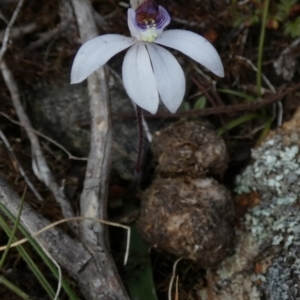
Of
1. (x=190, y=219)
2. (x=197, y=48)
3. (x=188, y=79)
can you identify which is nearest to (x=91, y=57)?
(x=197, y=48)

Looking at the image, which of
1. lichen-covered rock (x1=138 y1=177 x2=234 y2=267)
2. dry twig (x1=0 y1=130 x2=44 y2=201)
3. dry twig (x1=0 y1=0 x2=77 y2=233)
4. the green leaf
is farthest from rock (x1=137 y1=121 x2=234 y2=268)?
dry twig (x1=0 y1=130 x2=44 y2=201)

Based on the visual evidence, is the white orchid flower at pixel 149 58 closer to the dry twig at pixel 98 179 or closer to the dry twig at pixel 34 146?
the dry twig at pixel 98 179

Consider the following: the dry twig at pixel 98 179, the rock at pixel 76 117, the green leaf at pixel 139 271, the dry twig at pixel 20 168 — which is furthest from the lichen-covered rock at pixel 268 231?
the dry twig at pixel 20 168

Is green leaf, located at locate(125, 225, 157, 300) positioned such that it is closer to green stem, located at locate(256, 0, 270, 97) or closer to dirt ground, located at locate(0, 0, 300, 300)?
dirt ground, located at locate(0, 0, 300, 300)

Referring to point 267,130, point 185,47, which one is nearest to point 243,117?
point 267,130

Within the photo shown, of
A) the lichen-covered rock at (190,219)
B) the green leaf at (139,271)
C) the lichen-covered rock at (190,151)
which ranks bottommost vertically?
the green leaf at (139,271)

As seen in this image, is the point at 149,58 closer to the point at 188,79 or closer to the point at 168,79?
the point at 168,79

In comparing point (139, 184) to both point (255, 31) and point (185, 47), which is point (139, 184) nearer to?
point (185, 47)

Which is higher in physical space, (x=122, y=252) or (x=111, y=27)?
(x=111, y=27)
